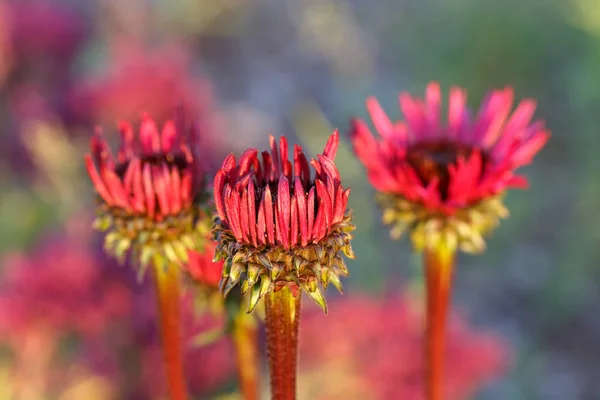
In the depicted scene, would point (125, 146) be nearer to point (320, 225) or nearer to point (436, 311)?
point (320, 225)

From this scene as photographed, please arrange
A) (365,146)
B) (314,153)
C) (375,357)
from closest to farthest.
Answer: (365,146)
(375,357)
(314,153)

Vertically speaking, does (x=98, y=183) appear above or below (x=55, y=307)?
below

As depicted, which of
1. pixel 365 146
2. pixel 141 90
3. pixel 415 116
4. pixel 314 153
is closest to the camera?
pixel 365 146

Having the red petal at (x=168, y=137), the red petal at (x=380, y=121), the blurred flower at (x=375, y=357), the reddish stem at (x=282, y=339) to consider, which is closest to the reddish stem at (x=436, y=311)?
the red petal at (x=380, y=121)

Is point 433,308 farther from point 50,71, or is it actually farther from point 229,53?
point 229,53

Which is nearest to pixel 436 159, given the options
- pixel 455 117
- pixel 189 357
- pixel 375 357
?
pixel 455 117

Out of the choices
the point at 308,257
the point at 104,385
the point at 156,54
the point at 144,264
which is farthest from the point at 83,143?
→ the point at 308,257

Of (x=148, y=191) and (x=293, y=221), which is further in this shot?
(x=148, y=191)
